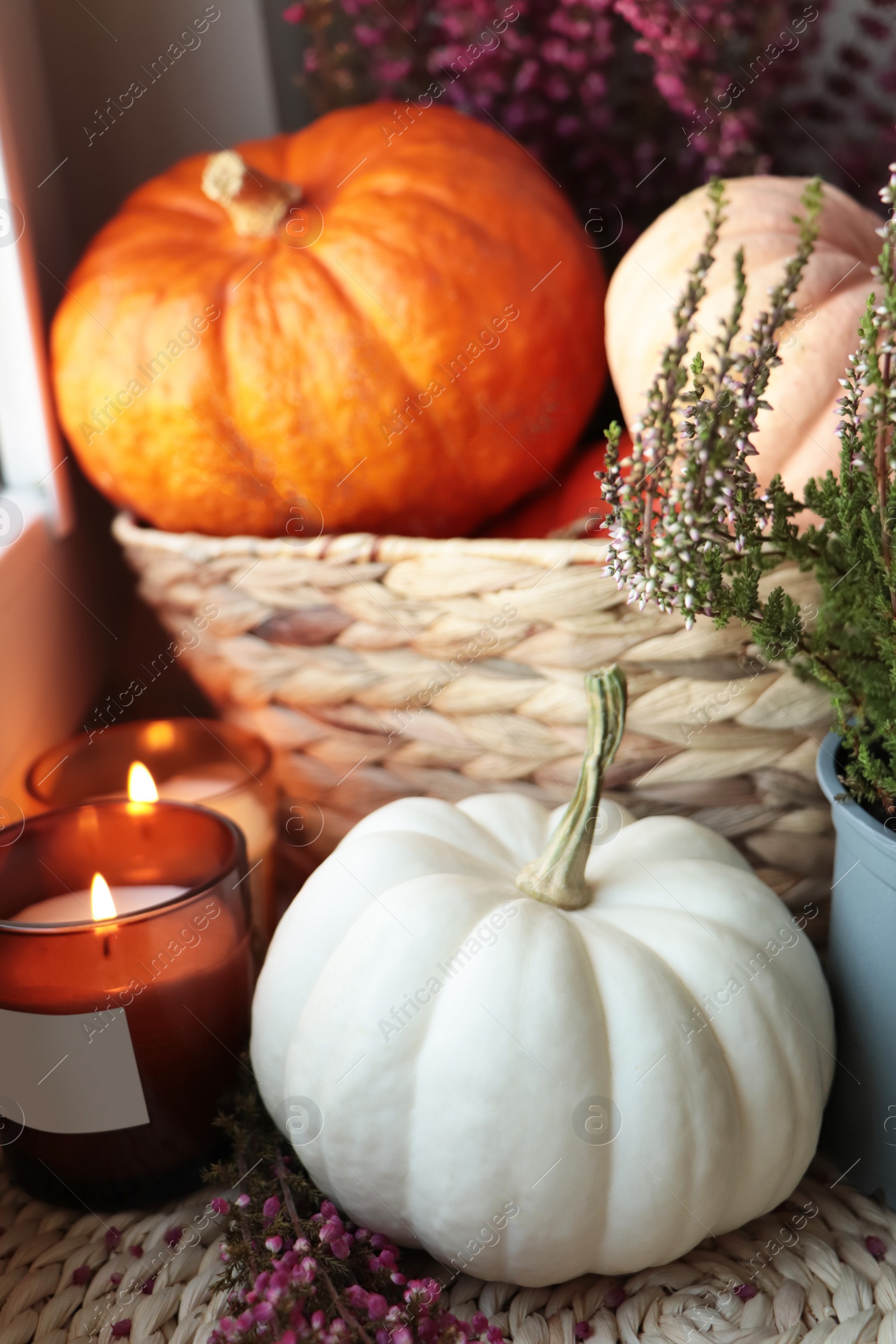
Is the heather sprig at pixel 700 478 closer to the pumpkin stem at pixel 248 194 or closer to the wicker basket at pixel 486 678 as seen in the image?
the wicker basket at pixel 486 678

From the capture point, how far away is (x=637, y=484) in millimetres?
540

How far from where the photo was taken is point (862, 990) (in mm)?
637

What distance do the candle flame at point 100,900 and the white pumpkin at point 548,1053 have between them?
10 centimetres

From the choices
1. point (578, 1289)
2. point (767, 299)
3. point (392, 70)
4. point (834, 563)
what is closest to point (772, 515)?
point (834, 563)

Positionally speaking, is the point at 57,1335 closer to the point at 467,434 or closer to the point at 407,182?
the point at 467,434

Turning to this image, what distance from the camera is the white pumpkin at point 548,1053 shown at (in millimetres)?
549

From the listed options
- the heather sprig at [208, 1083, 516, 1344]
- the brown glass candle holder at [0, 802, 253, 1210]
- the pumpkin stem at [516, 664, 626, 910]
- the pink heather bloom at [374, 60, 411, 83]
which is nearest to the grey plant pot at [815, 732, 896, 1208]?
the pumpkin stem at [516, 664, 626, 910]

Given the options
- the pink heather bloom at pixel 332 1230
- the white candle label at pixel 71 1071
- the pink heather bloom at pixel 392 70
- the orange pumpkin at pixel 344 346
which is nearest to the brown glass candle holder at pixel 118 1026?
the white candle label at pixel 71 1071

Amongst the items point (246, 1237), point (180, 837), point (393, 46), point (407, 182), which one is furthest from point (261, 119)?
point (246, 1237)

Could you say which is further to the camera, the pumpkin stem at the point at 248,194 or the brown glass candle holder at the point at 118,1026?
the pumpkin stem at the point at 248,194

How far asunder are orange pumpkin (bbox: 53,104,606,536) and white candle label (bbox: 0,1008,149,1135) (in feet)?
1.22

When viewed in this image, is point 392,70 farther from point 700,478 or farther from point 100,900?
point 100,900

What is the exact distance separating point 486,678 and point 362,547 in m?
0.12

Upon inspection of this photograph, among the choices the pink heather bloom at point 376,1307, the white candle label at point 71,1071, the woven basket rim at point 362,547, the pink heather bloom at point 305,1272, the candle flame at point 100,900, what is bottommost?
the pink heather bloom at point 376,1307
